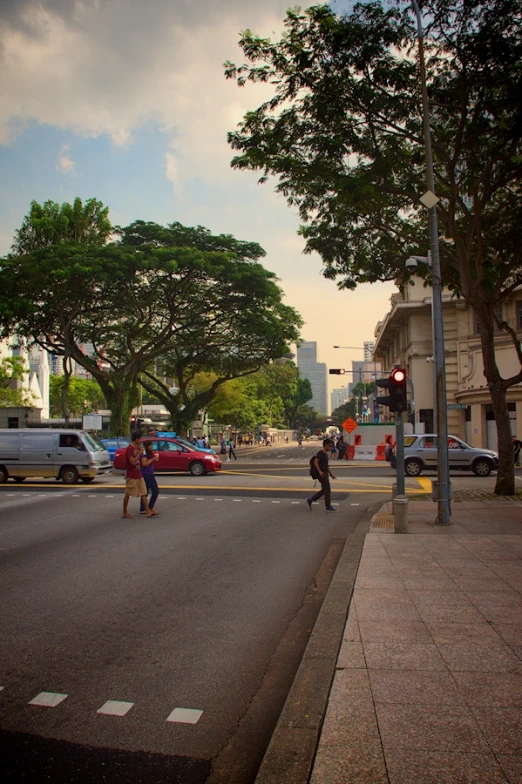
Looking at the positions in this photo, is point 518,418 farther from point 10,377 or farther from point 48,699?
point 10,377

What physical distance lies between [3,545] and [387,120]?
12274 mm

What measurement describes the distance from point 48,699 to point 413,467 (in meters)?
23.6

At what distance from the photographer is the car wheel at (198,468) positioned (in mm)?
25750

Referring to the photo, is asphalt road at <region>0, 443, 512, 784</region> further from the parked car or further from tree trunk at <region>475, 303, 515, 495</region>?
the parked car

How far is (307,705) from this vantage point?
396 centimetres

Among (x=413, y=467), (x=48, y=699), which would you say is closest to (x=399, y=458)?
(x=48, y=699)

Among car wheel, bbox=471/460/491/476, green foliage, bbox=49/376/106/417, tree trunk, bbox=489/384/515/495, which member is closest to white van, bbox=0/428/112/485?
tree trunk, bbox=489/384/515/495

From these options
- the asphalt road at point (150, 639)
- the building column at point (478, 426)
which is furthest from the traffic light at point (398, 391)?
the building column at point (478, 426)

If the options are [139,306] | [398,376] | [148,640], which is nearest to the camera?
[148,640]

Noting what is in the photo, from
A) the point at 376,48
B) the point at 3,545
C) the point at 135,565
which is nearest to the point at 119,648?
the point at 135,565

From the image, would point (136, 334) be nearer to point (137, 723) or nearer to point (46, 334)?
point (46, 334)

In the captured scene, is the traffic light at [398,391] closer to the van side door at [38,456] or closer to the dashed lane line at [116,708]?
the dashed lane line at [116,708]

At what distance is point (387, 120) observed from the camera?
14.7 meters

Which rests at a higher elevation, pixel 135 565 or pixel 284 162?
pixel 284 162
